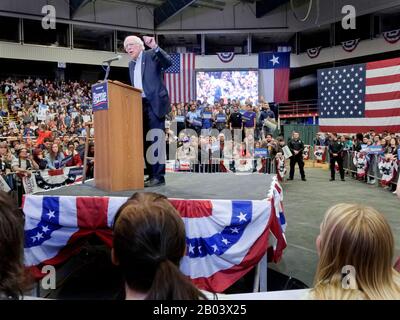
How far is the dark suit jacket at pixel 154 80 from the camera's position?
4031 mm

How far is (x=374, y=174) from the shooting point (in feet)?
34.3

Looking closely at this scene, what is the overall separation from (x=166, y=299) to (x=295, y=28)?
23.0 m

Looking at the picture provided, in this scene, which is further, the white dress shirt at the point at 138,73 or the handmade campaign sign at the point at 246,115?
the handmade campaign sign at the point at 246,115

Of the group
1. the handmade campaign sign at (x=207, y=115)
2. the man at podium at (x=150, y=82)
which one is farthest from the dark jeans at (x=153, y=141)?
the handmade campaign sign at (x=207, y=115)

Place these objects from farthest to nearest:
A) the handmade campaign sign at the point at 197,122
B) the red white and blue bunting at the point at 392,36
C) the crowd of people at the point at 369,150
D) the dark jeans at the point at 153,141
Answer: the red white and blue bunting at the point at 392,36
the handmade campaign sign at the point at 197,122
the crowd of people at the point at 369,150
the dark jeans at the point at 153,141

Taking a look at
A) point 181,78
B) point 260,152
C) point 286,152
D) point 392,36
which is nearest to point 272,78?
point 181,78

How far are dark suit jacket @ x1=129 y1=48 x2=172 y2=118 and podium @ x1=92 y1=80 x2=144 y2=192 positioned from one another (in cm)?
23

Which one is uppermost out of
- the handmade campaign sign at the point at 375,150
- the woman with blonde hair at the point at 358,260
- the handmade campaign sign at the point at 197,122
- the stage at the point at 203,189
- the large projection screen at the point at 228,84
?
the large projection screen at the point at 228,84

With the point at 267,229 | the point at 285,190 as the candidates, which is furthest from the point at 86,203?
the point at 285,190

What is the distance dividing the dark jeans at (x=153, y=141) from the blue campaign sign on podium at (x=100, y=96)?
1.70 ft

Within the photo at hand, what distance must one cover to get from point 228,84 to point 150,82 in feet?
61.4

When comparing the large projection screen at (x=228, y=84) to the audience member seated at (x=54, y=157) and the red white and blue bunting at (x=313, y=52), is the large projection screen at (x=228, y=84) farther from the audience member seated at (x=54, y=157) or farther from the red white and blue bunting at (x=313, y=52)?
the audience member seated at (x=54, y=157)

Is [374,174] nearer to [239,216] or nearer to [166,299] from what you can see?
[239,216]

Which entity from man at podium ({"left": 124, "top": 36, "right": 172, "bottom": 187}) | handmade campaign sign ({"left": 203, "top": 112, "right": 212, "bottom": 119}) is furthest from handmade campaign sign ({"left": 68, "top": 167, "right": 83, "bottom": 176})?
handmade campaign sign ({"left": 203, "top": 112, "right": 212, "bottom": 119})
